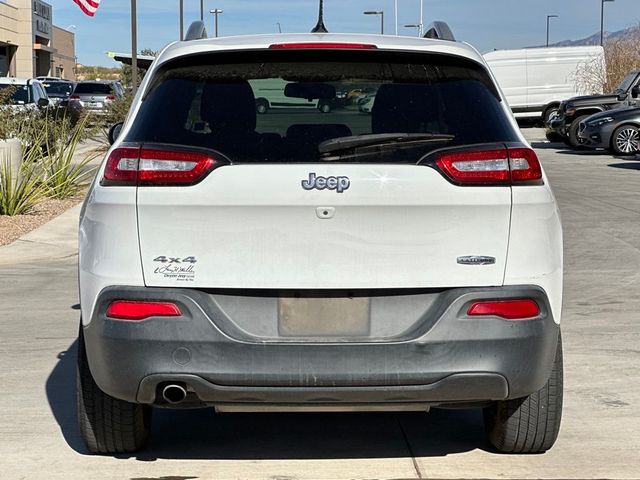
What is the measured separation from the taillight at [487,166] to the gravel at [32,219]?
8.83m

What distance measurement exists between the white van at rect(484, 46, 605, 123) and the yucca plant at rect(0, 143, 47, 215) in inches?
1093

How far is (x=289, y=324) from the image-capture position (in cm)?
425

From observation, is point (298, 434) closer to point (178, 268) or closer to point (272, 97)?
point (178, 268)

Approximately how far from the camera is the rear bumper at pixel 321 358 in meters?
4.23

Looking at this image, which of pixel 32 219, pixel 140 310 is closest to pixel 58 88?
pixel 32 219

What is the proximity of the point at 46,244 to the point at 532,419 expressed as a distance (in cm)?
839

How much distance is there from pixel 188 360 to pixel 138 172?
70 centimetres

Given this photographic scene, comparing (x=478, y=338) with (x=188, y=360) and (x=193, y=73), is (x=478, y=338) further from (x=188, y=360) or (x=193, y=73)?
(x=193, y=73)

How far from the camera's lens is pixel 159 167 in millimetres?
4266

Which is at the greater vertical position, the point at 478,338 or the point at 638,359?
the point at 478,338

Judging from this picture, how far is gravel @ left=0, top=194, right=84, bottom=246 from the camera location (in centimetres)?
1289

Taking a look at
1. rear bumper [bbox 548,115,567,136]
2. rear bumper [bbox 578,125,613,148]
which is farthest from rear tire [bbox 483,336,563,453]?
rear bumper [bbox 548,115,567,136]

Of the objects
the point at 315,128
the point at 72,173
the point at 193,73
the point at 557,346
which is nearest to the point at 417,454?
the point at 557,346

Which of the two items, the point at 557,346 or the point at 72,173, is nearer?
the point at 557,346
